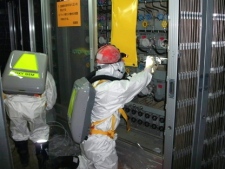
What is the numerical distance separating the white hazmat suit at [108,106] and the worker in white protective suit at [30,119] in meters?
0.92

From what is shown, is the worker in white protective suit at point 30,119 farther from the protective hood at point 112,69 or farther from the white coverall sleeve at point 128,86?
the white coverall sleeve at point 128,86

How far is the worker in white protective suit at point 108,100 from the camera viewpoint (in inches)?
86.3

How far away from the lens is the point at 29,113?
9.60ft

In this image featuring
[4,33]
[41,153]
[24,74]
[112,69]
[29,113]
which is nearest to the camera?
[112,69]

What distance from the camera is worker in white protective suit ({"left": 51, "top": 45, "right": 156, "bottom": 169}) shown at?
219 centimetres

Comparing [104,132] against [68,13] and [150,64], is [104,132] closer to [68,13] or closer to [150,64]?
[150,64]

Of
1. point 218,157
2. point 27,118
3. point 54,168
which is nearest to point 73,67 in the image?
point 27,118

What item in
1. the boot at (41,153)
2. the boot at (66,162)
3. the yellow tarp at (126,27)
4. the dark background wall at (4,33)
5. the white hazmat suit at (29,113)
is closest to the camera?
the yellow tarp at (126,27)

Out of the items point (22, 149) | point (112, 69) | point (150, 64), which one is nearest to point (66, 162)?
point (22, 149)

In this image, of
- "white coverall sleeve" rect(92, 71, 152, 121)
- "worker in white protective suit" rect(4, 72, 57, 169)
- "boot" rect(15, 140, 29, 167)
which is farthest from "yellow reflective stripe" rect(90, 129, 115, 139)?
"boot" rect(15, 140, 29, 167)

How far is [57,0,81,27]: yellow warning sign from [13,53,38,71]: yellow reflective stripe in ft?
2.99

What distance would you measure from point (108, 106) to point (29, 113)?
1.25 m

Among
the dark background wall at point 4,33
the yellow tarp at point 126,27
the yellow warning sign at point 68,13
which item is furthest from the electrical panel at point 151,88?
the dark background wall at point 4,33

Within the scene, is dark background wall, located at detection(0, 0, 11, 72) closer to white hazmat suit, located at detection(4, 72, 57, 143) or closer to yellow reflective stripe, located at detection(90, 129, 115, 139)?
white hazmat suit, located at detection(4, 72, 57, 143)
